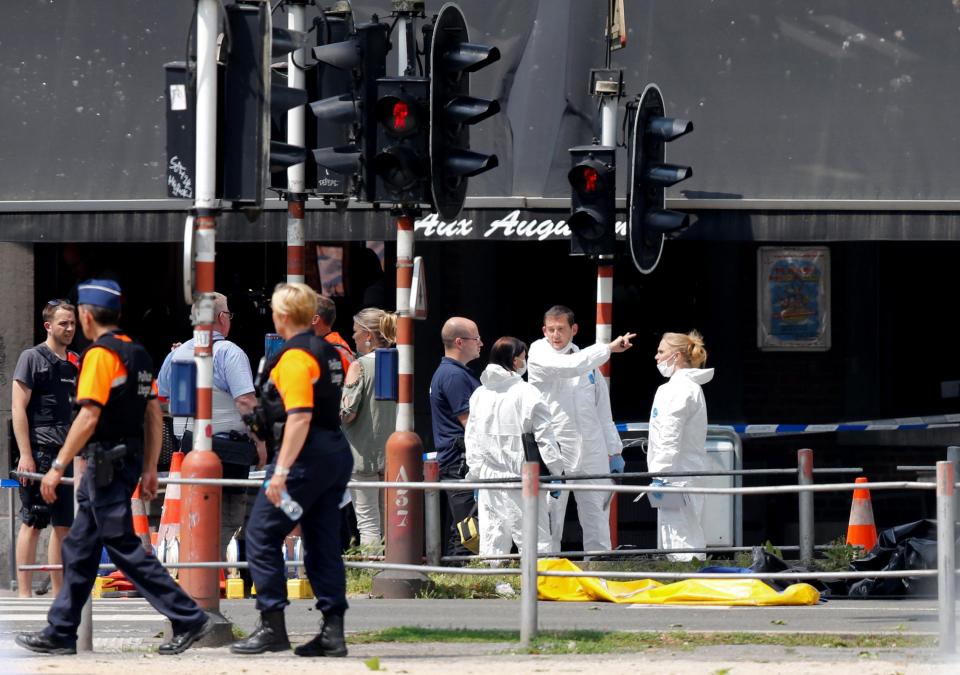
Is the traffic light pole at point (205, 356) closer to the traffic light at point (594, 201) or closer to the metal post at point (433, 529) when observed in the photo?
the metal post at point (433, 529)

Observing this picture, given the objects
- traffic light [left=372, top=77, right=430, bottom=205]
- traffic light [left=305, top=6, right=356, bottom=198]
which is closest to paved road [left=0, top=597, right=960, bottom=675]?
traffic light [left=372, top=77, right=430, bottom=205]

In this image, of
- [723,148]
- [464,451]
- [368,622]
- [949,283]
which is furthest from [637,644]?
[949,283]

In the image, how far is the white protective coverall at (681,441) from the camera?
41.4 feet

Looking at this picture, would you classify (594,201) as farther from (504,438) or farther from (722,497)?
(722,497)

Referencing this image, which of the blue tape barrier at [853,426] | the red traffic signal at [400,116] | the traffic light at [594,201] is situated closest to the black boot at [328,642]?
the red traffic signal at [400,116]

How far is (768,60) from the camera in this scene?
15.2 m

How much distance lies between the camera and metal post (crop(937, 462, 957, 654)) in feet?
28.5

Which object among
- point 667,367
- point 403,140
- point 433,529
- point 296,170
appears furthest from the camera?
point 667,367

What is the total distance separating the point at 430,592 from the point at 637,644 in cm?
269

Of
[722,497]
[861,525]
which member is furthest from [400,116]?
[861,525]

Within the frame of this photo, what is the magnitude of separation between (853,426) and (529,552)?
24.8 ft

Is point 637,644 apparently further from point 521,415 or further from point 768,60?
point 768,60

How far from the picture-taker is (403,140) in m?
11.3

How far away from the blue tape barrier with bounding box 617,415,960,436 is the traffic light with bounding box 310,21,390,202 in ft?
17.2
